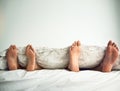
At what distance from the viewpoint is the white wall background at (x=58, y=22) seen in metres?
2.25

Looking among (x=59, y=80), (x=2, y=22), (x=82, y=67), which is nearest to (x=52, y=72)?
(x=59, y=80)

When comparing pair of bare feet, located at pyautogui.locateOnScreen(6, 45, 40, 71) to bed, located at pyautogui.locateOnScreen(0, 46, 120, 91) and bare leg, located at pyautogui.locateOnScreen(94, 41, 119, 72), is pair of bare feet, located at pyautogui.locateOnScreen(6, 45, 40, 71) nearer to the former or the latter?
bed, located at pyautogui.locateOnScreen(0, 46, 120, 91)

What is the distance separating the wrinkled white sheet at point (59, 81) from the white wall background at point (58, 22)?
1.17 meters

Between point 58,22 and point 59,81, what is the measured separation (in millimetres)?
1316

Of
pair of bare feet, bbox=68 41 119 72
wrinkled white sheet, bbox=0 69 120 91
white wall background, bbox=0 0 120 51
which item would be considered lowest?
wrinkled white sheet, bbox=0 69 120 91

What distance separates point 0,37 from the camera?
7.35ft

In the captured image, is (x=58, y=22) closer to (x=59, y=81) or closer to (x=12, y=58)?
(x=12, y=58)

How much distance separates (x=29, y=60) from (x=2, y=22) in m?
1.23

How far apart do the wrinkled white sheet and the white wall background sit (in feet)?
3.85

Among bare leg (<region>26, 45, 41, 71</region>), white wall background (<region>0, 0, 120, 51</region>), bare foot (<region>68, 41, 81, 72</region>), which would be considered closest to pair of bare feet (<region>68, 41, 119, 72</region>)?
bare foot (<region>68, 41, 81, 72</region>)

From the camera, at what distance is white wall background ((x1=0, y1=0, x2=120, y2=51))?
7.38 feet

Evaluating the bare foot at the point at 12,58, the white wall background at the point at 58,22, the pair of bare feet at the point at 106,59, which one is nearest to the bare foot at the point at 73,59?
the pair of bare feet at the point at 106,59

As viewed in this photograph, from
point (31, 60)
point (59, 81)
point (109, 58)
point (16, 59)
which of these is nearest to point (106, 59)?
point (109, 58)

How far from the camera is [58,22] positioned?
2285 millimetres
